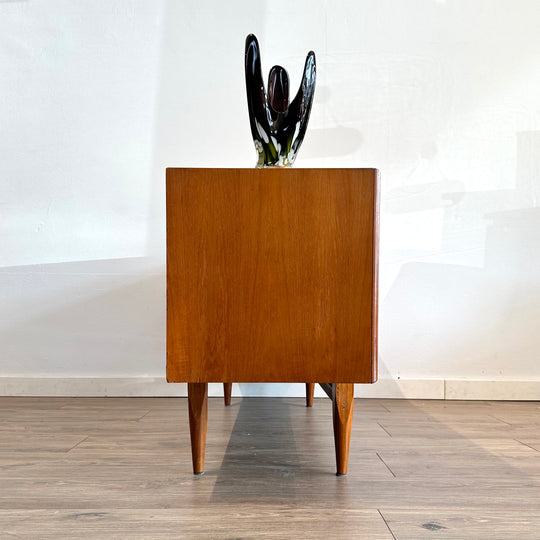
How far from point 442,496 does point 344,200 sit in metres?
0.57

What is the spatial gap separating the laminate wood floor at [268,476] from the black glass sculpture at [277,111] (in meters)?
0.66

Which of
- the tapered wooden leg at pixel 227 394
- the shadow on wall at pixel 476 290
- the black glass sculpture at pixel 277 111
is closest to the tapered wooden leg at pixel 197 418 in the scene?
the black glass sculpture at pixel 277 111

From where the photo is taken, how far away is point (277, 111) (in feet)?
4.03

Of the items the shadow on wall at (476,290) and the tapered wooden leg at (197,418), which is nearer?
the tapered wooden leg at (197,418)

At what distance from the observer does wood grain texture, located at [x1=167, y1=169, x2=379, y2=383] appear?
3.50 ft

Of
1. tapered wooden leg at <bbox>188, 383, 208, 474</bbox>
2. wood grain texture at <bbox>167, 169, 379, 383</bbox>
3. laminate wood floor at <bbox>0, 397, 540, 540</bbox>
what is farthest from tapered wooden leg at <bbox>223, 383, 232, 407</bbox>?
wood grain texture at <bbox>167, 169, 379, 383</bbox>

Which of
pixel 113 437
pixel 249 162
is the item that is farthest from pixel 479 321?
pixel 113 437

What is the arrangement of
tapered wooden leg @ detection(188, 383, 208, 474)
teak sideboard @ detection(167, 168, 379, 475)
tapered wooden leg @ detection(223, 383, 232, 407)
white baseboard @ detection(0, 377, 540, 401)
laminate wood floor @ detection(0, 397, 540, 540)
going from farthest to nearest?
white baseboard @ detection(0, 377, 540, 401), tapered wooden leg @ detection(223, 383, 232, 407), tapered wooden leg @ detection(188, 383, 208, 474), teak sideboard @ detection(167, 168, 379, 475), laminate wood floor @ detection(0, 397, 540, 540)

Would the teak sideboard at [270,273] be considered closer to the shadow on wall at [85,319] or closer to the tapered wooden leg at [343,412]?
the tapered wooden leg at [343,412]

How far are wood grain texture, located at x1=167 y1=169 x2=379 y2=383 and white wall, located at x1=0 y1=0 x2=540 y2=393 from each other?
3.82 ft

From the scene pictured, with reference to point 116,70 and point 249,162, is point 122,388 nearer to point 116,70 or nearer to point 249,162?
point 249,162

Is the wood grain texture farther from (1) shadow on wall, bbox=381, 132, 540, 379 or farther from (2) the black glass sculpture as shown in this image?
(1) shadow on wall, bbox=381, 132, 540, 379

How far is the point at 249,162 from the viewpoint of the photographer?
223 cm

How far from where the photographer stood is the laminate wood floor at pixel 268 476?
939 millimetres
